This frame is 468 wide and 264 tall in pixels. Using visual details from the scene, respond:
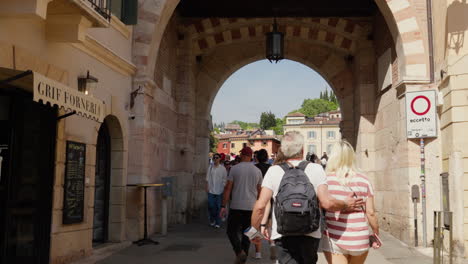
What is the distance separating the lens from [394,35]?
9.17 m

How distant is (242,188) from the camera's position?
6449 millimetres

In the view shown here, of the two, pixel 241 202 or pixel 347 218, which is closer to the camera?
pixel 347 218

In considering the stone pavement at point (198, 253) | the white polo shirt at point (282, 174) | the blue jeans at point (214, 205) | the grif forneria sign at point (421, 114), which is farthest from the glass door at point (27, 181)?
the grif forneria sign at point (421, 114)

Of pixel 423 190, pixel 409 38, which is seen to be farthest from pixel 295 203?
pixel 409 38

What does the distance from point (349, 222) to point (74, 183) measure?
451 centimetres

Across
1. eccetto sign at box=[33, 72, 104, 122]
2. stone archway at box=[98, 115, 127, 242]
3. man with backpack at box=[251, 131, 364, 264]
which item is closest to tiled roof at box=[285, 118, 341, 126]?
stone archway at box=[98, 115, 127, 242]

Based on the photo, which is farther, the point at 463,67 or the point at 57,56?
the point at 463,67

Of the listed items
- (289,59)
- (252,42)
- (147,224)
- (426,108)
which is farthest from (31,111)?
(289,59)

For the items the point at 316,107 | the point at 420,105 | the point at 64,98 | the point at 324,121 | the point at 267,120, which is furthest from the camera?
the point at 267,120

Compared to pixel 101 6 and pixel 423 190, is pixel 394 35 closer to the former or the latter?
pixel 423 190

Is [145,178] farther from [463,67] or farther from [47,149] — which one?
[463,67]

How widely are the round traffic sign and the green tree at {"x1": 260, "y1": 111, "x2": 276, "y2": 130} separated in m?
116

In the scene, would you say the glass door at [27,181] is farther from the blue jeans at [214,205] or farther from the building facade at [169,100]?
the blue jeans at [214,205]

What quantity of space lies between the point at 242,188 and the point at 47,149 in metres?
2.66
